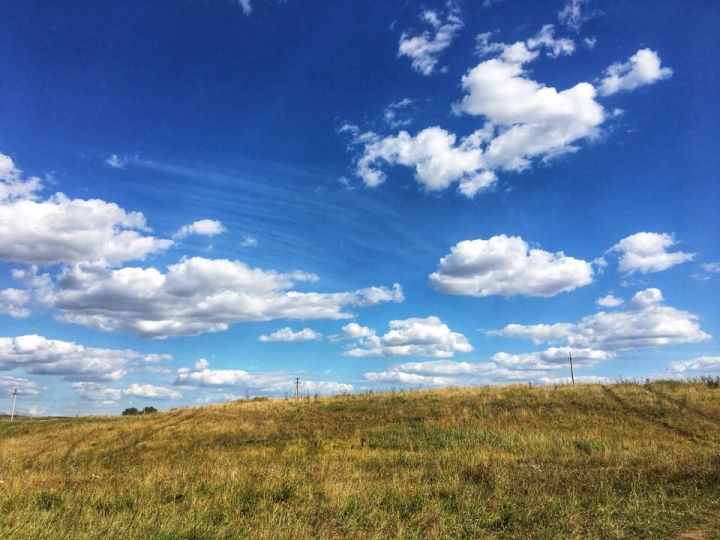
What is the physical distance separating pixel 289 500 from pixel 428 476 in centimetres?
504

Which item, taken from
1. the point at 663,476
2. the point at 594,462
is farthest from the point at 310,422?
the point at 663,476

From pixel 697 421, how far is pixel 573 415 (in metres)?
7.13

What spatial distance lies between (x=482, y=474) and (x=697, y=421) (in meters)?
24.8

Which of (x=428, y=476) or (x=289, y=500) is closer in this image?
(x=289, y=500)

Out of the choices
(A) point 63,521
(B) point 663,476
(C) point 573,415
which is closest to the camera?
(A) point 63,521

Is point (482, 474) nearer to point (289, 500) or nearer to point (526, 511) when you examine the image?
point (526, 511)

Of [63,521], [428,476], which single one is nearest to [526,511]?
[428,476]

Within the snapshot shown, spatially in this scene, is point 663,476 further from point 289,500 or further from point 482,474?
point 289,500

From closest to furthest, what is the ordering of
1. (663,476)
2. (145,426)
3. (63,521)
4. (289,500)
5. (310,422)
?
1. (63,521)
2. (289,500)
3. (663,476)
4. (310,422)
5. (145,426)

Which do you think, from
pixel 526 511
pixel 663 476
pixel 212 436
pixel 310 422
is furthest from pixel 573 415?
pixel 526 511

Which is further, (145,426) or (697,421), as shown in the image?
(145,426)

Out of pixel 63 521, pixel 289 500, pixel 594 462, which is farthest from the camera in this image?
pixel 594 462

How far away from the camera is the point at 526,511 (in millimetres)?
10352

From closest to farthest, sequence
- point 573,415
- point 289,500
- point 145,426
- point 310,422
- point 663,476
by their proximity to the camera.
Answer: point 289,500 < point 663,476 < point 573,415 < point 310,422 < point 145,426
